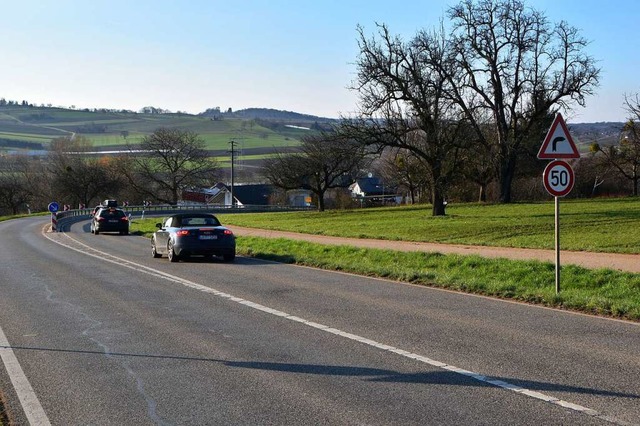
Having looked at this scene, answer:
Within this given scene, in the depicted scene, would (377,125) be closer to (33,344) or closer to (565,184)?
(565,184)

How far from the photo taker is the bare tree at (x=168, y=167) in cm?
9544

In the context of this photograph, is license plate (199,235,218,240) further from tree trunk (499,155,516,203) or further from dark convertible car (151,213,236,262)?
tree trunk (499,155,516,203)

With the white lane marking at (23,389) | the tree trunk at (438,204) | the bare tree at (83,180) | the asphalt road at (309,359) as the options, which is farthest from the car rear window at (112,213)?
the bare tree at (83,180)

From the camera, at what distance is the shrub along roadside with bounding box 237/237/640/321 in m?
11.7

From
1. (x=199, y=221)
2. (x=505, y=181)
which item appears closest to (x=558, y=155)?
(x=199, y=221)

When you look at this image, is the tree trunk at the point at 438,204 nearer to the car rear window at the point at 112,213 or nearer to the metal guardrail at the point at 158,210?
the car rear window at the point at 112,213

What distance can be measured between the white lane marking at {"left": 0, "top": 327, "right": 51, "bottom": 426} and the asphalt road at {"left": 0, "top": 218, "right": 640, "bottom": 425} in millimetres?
18

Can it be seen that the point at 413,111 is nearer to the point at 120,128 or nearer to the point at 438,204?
the point at 438,204

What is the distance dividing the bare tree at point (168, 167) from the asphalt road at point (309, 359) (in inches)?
3257

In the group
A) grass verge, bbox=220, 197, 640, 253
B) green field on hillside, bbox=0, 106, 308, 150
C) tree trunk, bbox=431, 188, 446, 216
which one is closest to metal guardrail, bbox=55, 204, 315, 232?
grass verge, bbox=220, 197, 640, 253

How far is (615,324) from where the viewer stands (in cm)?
987

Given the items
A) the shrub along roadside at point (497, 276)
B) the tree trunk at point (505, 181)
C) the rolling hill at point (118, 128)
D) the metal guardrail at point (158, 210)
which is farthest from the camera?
the rolling hill at point (118, 128)

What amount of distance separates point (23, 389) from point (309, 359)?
2771mm

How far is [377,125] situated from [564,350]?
107ft
